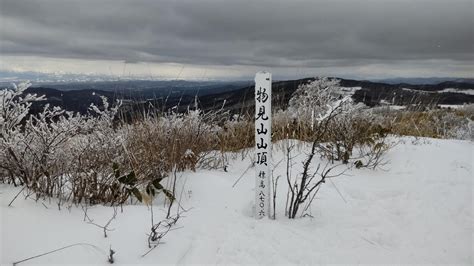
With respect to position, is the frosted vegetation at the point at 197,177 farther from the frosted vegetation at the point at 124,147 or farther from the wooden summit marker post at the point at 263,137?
the wooden summit marker post at the point at 263,137

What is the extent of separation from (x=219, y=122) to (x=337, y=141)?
1.88 meters

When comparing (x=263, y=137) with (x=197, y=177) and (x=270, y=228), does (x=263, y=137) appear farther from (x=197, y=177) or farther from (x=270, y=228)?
(x=197, y=177)

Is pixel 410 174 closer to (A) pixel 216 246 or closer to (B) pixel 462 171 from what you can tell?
(B) pixel 462 171

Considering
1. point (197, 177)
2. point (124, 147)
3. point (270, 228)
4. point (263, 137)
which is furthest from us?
point (197, 177)

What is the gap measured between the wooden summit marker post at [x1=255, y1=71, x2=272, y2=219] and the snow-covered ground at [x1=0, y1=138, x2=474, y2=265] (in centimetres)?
16

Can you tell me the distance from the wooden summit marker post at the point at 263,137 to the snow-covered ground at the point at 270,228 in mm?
164

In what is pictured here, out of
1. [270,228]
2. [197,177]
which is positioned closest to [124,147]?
[197,177]

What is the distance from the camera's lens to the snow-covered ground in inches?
90.2

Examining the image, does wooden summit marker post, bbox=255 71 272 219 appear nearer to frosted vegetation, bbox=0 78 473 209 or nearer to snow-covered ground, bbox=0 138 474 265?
snow-covered ground, bbox=0 138 474 265

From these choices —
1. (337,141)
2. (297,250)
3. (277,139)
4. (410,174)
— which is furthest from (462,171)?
(297,250)

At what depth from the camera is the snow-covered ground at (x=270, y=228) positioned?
2.29 meters

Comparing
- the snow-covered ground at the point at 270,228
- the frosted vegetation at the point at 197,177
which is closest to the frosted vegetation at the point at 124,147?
the frosted vegetation at the point at 197,177

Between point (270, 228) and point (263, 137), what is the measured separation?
690 mm

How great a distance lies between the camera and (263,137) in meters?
2.88
